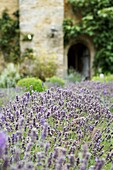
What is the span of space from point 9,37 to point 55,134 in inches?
383

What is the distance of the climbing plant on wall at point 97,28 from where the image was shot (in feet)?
36.0

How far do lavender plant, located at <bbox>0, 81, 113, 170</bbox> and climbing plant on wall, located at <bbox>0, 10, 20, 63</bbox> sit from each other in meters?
8.29

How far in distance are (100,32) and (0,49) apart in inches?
139

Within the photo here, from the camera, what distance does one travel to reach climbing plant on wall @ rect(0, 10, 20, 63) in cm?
1128

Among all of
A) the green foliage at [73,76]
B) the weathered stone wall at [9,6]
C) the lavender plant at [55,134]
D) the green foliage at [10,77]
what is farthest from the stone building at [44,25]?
the lavender plant at [55,134]

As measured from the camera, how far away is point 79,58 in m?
12.3

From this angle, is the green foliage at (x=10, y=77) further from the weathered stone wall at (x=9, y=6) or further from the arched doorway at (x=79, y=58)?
the arched doorway at (x=79, y=58)

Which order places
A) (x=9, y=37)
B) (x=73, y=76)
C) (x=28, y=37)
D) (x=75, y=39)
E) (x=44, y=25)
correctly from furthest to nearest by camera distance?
(x=75, y=39) < (x=9, y=37) < (x=44, y=25) < (x=28, y=37) < (x=73, y=76)

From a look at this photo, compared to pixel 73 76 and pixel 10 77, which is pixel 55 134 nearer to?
pixel 10 77

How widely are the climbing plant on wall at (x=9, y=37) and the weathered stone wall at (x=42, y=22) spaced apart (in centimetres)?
40

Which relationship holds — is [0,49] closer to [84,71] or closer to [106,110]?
[84,71]

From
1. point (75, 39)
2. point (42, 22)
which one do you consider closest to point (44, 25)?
point (42, 22)

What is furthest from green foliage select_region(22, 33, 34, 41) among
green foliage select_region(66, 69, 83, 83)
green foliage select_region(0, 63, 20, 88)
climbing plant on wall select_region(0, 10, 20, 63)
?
green foliage select_region(66, 69, 83, 83)

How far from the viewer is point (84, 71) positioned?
1202cm
